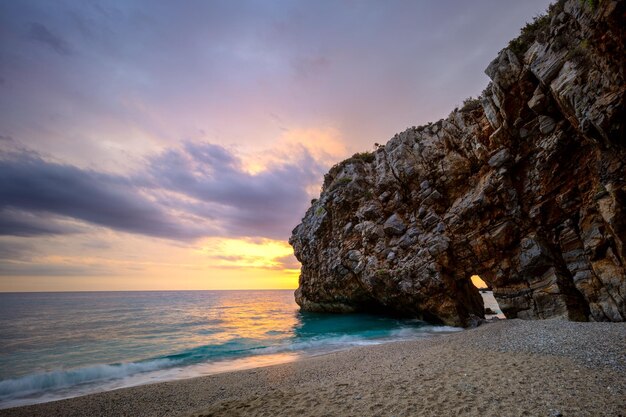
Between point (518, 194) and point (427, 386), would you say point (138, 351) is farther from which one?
point (518, 194)

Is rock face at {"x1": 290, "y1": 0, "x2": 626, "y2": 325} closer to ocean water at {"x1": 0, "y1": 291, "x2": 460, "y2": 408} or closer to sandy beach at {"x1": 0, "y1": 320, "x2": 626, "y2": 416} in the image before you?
sandy beach at {"x1": 0, "y1": 320, "x2": 626, "y2": 416}

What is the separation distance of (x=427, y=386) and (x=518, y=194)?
2017 cm

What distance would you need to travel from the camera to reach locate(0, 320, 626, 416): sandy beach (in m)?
7.54

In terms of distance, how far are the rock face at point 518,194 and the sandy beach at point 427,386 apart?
601 cm

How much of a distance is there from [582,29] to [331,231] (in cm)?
3201

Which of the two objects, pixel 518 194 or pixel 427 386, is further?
pixel 518 194

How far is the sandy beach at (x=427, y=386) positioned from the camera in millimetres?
7535

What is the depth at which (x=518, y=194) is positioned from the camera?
22.5m

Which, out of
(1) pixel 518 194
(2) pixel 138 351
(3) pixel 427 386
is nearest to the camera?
(3) pixel 427 386

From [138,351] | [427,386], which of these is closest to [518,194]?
[427,386]

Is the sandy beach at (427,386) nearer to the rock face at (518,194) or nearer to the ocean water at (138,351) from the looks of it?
the ocean water at (138,351)

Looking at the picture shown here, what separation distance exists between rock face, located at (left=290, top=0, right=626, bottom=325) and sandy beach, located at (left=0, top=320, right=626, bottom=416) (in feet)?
19.7

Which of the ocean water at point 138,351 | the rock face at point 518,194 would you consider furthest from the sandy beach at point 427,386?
the rock face at point 518,194

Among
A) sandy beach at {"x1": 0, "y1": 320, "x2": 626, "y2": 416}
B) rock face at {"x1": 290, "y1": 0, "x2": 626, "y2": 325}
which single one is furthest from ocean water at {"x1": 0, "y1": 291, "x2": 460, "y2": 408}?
rock face at {"x1": 290, "y1": 0, "x2": 626, "y2": 325}
